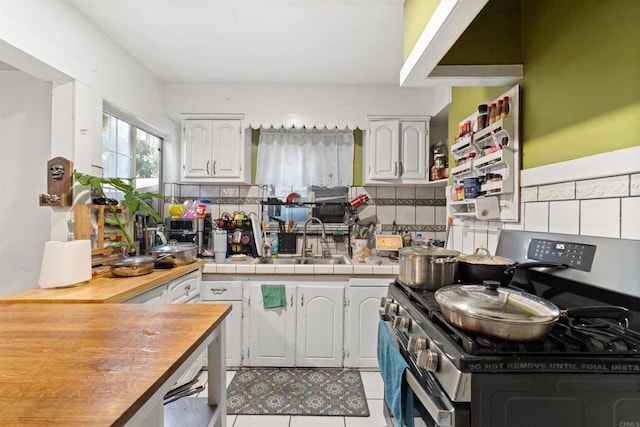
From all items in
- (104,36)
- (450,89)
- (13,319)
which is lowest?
(13,319)

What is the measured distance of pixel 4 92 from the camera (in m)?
2.00

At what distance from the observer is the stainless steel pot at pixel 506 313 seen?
79 cm

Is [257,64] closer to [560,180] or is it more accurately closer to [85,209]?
[85,209]

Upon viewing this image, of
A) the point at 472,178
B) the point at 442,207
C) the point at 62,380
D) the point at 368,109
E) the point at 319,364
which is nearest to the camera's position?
the point at 62,380

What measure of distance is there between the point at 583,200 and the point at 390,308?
87cm

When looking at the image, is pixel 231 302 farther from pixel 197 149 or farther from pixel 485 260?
pixel 485 260

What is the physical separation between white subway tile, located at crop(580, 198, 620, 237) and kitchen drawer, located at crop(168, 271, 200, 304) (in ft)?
7.31

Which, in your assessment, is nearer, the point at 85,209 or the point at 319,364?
the point at 85,209

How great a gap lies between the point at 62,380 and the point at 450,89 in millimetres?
2717

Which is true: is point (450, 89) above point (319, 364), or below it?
above

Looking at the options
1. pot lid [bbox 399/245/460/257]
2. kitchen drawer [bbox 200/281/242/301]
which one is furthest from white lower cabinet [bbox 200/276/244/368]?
pot lid [bbox 399/245/460/257]

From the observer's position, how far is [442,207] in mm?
3096

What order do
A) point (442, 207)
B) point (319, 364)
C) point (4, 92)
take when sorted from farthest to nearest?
point (442, 207), point (319, 364), point (4, 92)

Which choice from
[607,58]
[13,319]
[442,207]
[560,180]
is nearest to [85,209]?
[13,319]
